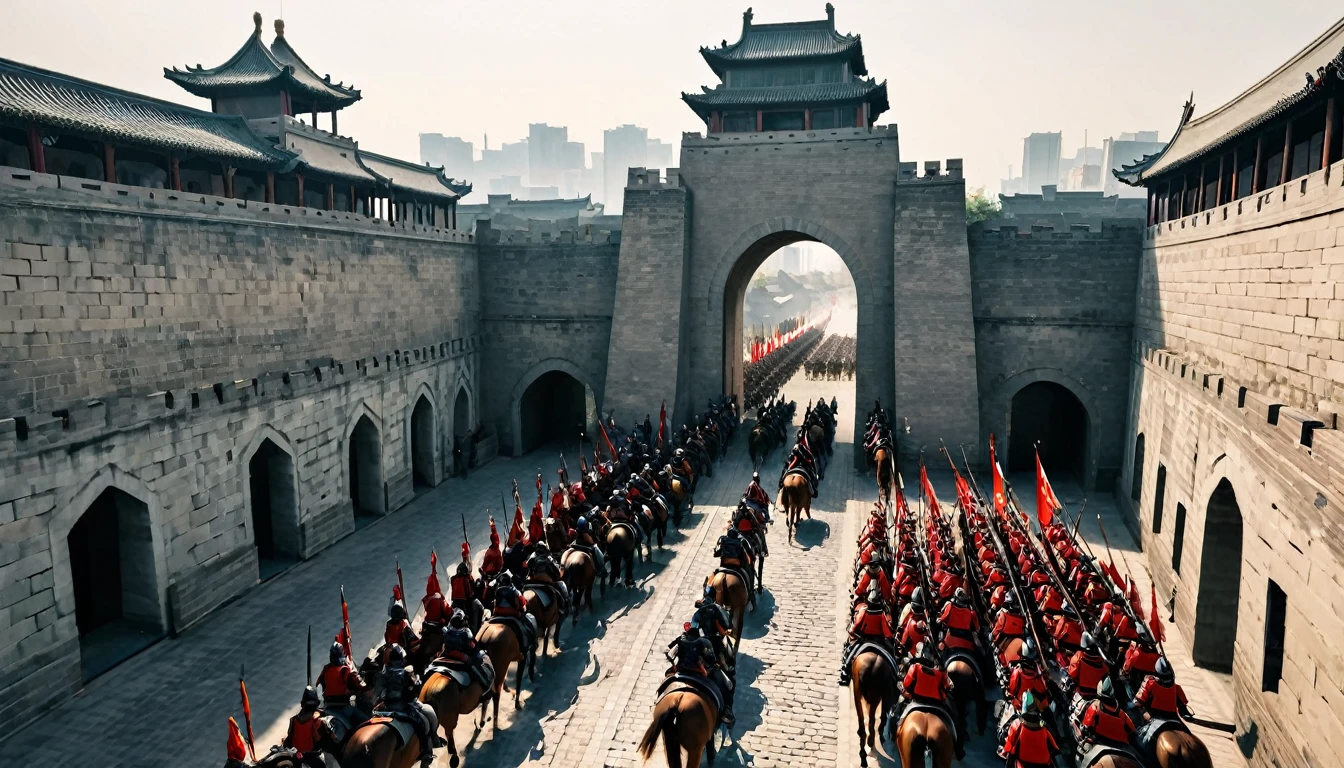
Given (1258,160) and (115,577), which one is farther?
(1258,160)

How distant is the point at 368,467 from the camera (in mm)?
17344

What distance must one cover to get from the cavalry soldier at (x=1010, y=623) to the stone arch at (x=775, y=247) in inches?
453

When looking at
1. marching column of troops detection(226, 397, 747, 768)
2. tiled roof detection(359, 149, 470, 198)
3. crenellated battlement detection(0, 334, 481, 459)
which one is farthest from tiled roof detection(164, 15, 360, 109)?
marching column of troops detection(226, 397, 747, 768)

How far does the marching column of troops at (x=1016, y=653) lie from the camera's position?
23.2ft

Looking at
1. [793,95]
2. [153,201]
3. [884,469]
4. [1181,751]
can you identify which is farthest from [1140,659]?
[793,95]

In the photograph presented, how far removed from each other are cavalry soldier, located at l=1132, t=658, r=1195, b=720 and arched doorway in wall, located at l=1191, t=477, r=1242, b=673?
13.3ft

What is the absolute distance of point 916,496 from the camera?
18312 millimetres

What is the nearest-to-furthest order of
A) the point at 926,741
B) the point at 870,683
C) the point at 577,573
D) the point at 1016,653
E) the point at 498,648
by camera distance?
the point at 926,741
the point at 870,683
the point at 1016,653
the point at 498,648
the point at 577,573

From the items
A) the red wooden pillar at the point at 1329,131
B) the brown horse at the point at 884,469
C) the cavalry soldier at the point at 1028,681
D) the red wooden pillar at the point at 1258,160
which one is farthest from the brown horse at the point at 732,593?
the red wooden pillar at the point at 1258,160

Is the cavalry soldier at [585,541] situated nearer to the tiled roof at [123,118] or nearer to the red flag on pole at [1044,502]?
the red flag on pole at [1044,502]

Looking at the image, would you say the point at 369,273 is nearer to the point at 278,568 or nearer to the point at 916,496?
the point at 278,568

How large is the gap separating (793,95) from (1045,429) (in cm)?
1177

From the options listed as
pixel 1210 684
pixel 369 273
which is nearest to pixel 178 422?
pixel 369 273

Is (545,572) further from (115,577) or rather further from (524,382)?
(524,382)
